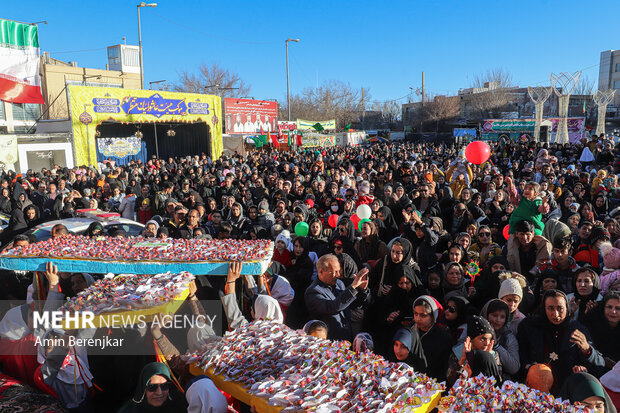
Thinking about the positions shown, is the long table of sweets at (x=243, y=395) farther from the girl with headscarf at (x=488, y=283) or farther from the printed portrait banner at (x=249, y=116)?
the printed portrait banner at (x=249, y=116)

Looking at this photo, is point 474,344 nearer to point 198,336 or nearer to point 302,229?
point 198,336

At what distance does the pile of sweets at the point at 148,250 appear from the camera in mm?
3582

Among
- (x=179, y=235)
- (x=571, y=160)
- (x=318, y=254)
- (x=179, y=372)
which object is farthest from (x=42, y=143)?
(x=571, y=160)

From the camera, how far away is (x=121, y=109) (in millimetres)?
18141

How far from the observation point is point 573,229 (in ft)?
20.2

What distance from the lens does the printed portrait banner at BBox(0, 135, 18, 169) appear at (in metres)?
15.2

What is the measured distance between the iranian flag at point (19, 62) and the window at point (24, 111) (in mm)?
Result: 8220

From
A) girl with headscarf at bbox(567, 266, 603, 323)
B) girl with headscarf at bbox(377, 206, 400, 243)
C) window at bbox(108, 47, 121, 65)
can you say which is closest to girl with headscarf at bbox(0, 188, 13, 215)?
girl with headscarf at bbox(377, 206, 400, 243)

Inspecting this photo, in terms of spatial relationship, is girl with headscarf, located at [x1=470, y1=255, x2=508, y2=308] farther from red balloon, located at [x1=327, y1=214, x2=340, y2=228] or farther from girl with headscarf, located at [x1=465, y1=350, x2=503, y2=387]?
red balloon, located at [x1=327, y1=214, x2=340, y2=228]

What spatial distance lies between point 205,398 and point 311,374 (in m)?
0.65

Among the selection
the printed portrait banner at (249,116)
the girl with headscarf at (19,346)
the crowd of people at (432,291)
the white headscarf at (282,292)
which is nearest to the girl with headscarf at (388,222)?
the crowd of people at (432,291)

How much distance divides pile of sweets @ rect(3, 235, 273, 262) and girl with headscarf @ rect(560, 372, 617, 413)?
2331 mm

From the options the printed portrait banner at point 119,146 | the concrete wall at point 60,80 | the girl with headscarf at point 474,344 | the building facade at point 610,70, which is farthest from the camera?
the building facade at point 610,70

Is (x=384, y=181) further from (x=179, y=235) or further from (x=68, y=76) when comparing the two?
(x=68, y=76)
